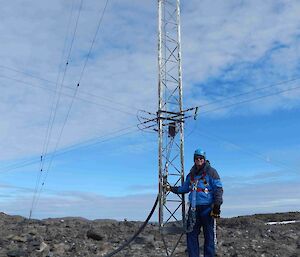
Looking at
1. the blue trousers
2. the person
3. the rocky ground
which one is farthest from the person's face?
the rocky ground

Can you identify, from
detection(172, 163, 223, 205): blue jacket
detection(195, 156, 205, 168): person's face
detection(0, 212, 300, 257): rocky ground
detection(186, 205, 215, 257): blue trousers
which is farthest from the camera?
detection(0, 212, 300, 257): rocky ground

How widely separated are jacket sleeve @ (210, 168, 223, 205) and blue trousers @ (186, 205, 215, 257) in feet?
1.66

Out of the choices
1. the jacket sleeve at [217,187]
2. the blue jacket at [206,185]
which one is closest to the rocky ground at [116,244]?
the blue jacket at [206,185]

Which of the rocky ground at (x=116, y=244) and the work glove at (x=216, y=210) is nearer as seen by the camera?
the work glove at (x=216, y=210)

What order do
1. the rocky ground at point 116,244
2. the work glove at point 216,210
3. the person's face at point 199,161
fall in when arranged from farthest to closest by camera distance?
the rocky ground at point 116,244, the person's face at point 199,161, the work glove at point 216,210

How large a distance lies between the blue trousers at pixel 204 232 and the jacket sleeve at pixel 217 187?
0.51m

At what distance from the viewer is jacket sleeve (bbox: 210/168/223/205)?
966cm

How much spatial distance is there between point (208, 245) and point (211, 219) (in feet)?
1.94

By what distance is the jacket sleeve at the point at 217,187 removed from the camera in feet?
31.7

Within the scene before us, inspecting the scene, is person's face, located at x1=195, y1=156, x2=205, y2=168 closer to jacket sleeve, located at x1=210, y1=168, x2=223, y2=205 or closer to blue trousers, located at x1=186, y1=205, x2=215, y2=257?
jacket sleeve, located at x1=210, y1=168, x2=223, y2=205

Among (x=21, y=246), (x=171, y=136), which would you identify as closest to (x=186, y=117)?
(x=171, y=136)

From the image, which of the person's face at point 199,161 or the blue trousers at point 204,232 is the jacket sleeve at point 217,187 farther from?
the blue trousers at point 204,232

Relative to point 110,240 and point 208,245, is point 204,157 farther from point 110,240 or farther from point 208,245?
point 110,240

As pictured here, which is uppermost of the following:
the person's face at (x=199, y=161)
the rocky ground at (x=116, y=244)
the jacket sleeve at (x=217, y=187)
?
the person's face at (x=199, y=161)
